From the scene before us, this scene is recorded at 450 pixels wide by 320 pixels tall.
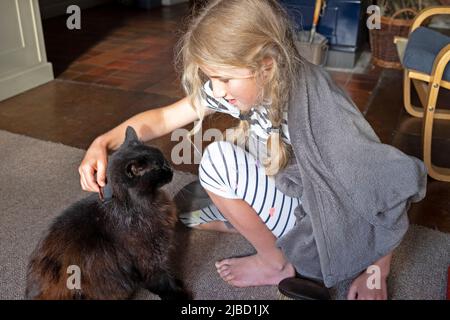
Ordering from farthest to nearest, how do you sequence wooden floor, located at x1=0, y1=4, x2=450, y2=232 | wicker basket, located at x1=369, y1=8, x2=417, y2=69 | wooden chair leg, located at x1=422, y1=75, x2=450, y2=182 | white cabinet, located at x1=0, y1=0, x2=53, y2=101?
wicker basket, located at x1=369, y1=8, x2=417, y2=69
white cabinet, located at x1=0, y1=0, x2=53, y2=101
wooden floor, located at x1=0, y1=4, x2=450, y2=232
wooden chair leg, located at x1=422, y1=75, x2=450, y2=182

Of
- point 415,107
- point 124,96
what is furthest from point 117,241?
point 415,107

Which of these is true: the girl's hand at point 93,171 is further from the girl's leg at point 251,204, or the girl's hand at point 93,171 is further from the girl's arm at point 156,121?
the girl's leg at point 251,204

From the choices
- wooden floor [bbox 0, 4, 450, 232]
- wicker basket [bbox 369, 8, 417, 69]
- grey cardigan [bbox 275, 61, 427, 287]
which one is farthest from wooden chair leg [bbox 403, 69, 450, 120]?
grey cardigan [bbox 275, 61, 427, 287]

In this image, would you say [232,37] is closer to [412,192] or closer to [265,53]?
[265,53]

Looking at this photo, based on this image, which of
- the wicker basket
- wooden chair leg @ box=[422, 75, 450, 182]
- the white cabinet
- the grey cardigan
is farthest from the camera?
the wicker basket

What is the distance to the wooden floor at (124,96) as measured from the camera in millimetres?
2033

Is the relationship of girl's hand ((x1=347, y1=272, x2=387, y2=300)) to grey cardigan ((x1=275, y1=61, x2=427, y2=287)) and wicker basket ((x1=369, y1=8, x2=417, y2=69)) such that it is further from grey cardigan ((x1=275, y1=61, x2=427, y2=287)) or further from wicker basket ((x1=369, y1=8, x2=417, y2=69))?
wicker basket ((x1=369, y1=8, x2=417, y2=69))

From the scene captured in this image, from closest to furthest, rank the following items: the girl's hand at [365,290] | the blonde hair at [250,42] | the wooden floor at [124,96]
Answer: the blonde hair at [250,42], the girl's hand at [365,290], the wooden floor at [124,96]

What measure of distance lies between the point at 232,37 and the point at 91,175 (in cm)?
43

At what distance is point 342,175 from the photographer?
1052 millimetres

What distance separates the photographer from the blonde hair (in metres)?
0.94

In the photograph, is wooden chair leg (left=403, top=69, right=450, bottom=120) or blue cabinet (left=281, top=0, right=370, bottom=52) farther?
blue cabinet (left=281, top=0, right=370, bottom=52)

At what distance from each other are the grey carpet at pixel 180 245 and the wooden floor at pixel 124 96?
17 centimetres

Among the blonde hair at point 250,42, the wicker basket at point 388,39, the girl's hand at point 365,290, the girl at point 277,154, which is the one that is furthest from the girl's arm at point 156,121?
the wicker basket at point 388,39
